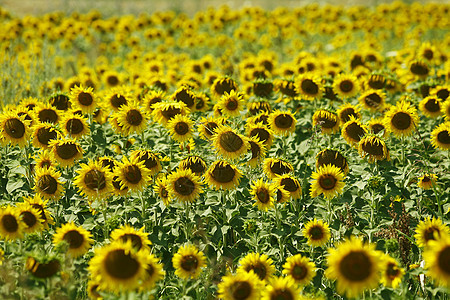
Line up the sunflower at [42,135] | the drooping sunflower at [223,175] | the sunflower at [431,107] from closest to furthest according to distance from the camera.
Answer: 1. the drooping sunflower at [223,175]
2. the sunflower at [42,135]
3. the sunflower at [431,107]

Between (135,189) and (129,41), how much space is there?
9.15 metres

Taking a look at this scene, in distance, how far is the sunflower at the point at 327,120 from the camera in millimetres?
5301

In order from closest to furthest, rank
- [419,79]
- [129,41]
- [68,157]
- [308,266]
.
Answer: [308,266]
[68,157]
[419,79]
[129,41]

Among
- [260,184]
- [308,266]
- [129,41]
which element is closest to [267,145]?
[260,184]

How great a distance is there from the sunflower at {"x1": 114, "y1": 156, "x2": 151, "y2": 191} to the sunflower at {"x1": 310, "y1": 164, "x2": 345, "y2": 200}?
5.17 ft

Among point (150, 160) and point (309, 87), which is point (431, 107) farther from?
point (150, 160)

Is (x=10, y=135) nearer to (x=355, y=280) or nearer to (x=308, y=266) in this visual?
(x=308, y=266)

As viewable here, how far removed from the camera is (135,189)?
4191mm

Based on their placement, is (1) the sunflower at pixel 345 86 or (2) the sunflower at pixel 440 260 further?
(1) the sunflower at pixel 345 86

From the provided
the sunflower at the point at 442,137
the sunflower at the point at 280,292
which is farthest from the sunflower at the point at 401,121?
the sunflower at the point at 280,292

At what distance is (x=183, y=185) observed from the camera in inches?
164

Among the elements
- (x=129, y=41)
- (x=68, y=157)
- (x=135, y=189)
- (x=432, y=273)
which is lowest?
(x=432, y=273)

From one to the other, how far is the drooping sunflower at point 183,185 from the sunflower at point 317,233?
3.43ft

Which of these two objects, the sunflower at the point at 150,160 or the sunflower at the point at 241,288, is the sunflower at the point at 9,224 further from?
the sunflower at the point at 241,288
